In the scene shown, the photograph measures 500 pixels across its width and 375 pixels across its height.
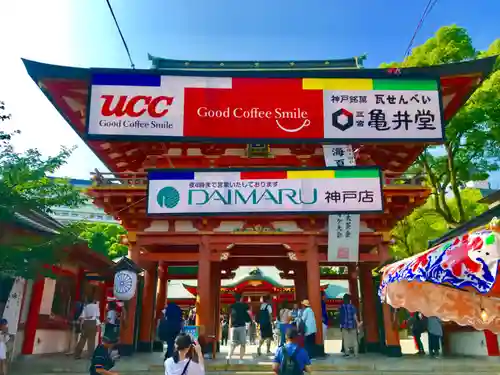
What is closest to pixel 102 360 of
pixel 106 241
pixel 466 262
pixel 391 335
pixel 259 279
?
pixel 466 262

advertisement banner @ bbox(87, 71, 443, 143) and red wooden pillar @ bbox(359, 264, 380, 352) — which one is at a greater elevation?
advertisement banner @ bbox(87, 71, 443, 143)

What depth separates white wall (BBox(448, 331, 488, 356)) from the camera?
12922 millimetres

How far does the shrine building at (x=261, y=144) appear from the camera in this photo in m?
12.9

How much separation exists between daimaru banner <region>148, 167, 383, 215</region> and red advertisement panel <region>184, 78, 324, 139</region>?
127cm

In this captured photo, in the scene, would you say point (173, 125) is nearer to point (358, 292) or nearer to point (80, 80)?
point (80, 80)

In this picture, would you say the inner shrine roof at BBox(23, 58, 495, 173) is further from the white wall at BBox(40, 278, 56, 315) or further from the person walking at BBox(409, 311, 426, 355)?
the person walking at BBox(409, 311, 426, 355)

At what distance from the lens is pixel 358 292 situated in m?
16.7

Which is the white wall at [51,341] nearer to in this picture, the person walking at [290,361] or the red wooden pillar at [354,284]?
the person walking at [290,361]

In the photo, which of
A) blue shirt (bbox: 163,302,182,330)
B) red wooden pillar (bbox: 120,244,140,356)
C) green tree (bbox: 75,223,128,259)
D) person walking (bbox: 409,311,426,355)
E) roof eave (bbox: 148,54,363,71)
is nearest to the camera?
blue shirt (bbox: 163,302,182,330)

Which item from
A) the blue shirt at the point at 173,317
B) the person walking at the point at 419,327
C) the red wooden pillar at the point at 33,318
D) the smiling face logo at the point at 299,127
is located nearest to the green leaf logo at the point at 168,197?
the blue shirt at the point at 173,317

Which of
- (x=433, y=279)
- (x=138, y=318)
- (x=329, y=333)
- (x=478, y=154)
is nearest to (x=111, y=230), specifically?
(x=329, y=333)

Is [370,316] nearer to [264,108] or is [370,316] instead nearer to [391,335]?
[391,335]

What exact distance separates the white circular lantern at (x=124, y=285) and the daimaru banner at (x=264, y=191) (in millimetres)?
1877

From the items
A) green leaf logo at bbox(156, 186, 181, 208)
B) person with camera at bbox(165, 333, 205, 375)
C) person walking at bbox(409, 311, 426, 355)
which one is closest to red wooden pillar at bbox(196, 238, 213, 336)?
green leaf logo at bbox(156, 186, 181, 208)
